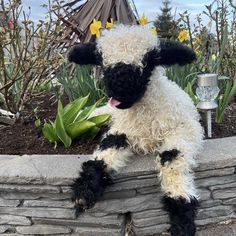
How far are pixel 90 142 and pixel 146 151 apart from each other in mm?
509

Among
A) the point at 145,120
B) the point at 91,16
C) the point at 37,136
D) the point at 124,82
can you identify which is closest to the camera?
the point at 124,82

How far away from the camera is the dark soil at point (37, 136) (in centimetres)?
250

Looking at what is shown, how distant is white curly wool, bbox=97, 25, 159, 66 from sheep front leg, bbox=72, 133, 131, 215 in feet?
1.41

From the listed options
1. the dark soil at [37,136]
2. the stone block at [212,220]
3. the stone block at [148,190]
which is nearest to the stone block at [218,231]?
the stone block at [212,220]

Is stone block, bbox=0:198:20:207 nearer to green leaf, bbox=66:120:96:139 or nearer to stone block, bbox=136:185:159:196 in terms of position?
green leaf, bbox=66:120:96:139

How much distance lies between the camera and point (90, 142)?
2555mm

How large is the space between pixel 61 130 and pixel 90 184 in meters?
0.53

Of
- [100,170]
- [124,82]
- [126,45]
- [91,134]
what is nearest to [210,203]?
[100,170]

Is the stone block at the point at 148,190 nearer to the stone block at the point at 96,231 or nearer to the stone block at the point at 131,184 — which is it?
the stone block at the point at 131,184

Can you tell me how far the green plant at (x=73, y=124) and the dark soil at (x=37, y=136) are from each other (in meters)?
0.06

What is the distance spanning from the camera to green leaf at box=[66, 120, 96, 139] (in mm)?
2379

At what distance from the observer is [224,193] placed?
2.28m

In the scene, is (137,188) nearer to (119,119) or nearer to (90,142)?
(119,119)

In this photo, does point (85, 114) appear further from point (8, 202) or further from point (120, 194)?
point (8, 202)
